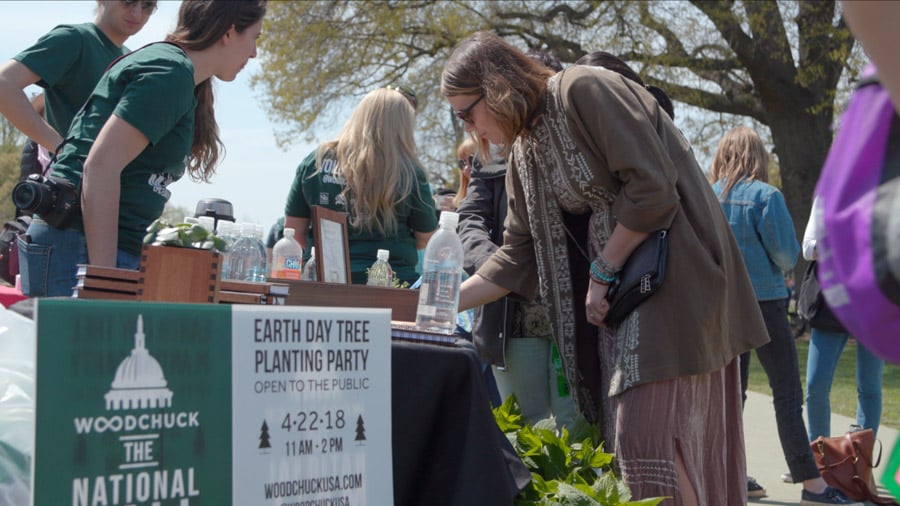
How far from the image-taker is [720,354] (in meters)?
2.97

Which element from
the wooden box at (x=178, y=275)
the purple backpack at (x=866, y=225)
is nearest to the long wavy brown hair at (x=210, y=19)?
the wooden box at (x=178, y=275)

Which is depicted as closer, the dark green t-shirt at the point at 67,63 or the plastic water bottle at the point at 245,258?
the plastic water bottle at the point at 245,258

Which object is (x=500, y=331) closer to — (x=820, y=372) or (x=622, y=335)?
(x=622, y=335)

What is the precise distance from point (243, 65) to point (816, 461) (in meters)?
4.00

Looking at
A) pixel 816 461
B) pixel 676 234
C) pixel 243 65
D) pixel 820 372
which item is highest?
pixel 243 65

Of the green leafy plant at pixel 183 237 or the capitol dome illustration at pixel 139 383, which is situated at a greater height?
the green leafy plant at pixel 183 237

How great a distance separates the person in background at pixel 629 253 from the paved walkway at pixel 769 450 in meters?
1.81

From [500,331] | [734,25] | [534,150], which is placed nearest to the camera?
[534,150]

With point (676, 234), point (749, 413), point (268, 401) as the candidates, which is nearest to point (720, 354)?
point (676, 234)

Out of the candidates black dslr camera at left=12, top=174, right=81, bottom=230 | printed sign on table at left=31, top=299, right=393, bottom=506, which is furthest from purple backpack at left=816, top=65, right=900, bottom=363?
black dslr camera at left=12, top=174, right=81, bottom=230

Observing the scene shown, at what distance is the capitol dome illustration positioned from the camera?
2.00 meters

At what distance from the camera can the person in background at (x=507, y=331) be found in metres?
4.38

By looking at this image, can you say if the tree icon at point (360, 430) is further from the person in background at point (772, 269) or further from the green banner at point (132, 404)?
the person in background at point (772, 269)

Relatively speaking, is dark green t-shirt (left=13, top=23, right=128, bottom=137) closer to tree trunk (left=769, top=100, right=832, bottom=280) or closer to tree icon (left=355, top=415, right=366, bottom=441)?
tree icon (left=355, top=415, right=366, bottom=441)
